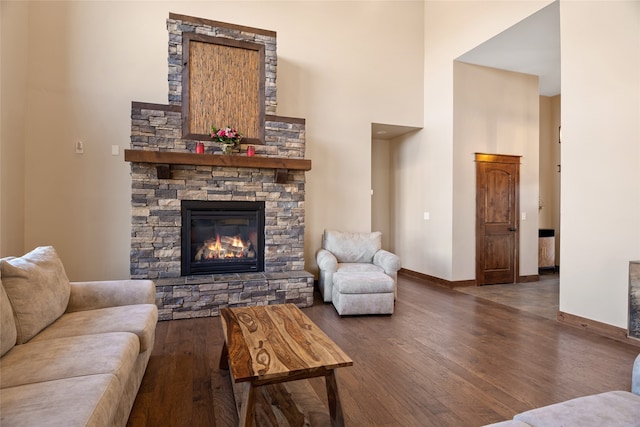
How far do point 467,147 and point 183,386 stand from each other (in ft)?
16.1

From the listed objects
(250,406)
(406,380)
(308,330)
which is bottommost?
(406,380)

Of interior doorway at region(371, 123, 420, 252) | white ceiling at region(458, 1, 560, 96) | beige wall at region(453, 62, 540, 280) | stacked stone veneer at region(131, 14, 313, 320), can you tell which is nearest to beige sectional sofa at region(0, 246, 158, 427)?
stacked stone veneer at region(131, 14, 313, 320)

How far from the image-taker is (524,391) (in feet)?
7.06

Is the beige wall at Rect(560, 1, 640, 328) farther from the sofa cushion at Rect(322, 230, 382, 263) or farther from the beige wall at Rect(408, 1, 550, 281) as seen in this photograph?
the sofa cushion at Rect(322, 230, 382, 263)

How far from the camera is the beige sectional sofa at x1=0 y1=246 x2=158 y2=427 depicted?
1.21 meters

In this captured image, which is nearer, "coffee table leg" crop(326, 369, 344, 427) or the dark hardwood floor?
"coffee table leg" crop(326, 369, 344, 427)

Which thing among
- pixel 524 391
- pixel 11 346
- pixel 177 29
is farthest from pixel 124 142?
pixel 524 391

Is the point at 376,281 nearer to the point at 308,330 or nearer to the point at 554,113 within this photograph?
the point at 308,330

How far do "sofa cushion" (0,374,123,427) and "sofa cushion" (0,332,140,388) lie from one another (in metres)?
0.07

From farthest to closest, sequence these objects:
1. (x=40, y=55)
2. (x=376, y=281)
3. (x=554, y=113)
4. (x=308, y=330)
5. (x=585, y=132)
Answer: (x=554, y=113) < (x=40, y=55) < (x=376, y=281) < (x=585, y=132) < (x=308, y=330)

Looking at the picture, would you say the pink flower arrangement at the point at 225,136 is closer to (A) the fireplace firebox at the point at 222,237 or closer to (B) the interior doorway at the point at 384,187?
(A) the fireplace firebox at the point at 222,237

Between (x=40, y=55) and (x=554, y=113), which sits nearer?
(x=40, y=55)

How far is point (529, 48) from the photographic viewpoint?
4609 mm

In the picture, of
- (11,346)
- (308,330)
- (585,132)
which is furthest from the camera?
(585,132)
